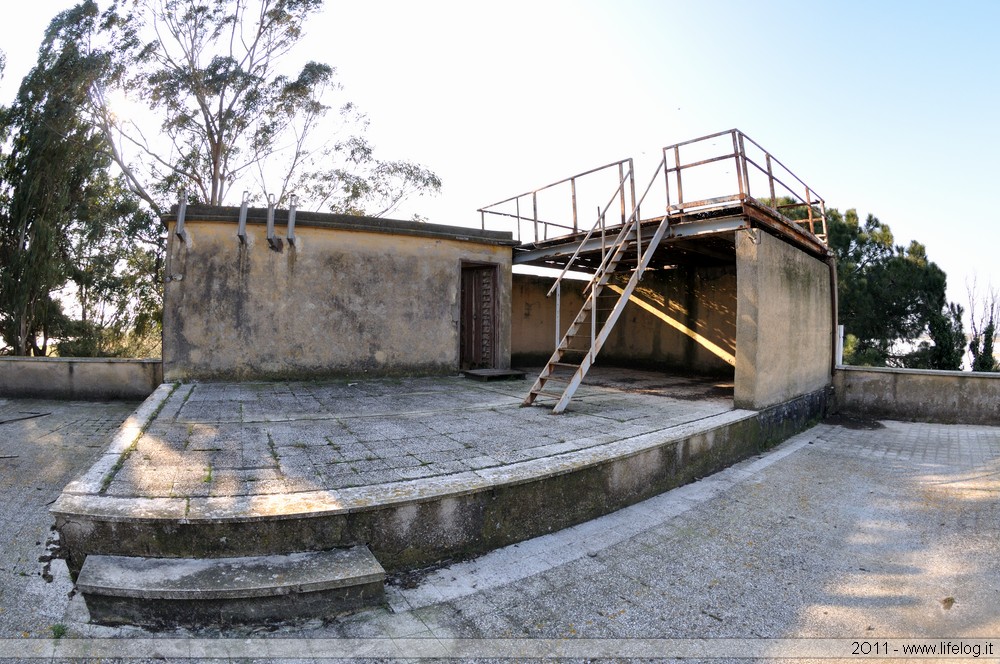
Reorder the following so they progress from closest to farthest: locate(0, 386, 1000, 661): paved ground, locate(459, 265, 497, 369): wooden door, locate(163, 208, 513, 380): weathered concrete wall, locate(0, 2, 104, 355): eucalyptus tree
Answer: locate(0, 386, 1000, 661): paved ground → locate(163, 208, 513, 380): weathered concrete wall → locate(459, 265, 497, 369): wooden door → locate(0, 2, 104, 355): eucalyptus tree

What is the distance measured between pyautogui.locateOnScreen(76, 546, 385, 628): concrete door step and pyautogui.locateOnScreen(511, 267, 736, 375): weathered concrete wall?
863 cm

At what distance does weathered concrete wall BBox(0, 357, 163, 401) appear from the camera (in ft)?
26.6

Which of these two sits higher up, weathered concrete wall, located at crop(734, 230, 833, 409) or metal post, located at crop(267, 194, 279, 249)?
metal post, located at crop(267, 194, 279, 249)

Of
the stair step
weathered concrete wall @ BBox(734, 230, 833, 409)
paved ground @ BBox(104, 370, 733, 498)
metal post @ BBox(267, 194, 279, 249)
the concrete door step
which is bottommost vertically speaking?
the concrete door step

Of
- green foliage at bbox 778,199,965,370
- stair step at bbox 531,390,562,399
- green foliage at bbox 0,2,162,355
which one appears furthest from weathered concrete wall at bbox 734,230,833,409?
green foliage at bbox 0,2,162,355

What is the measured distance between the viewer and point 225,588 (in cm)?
228

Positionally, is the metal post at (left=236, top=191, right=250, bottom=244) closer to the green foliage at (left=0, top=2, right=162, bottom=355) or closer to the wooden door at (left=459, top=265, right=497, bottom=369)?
the wooden door at (left=459, top=265, right=497, bottom=369)

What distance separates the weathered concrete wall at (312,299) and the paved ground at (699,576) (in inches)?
102

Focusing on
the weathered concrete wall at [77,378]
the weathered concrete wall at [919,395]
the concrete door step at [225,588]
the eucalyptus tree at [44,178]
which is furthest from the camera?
the eucalyptus tree at [44,178]

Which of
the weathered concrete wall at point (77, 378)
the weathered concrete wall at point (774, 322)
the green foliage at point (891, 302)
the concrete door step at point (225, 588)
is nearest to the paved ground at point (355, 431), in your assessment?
the concrete door step at point (225, 588)

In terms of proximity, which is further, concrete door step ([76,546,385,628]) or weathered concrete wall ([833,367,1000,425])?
weathered concrete wall ([833,367,1000,425])

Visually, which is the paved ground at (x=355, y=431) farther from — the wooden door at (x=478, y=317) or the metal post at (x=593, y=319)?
the wooden door at (x=478, y=317)

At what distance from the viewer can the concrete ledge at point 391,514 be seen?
8.22ft

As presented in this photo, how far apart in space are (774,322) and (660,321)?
4.39 m
